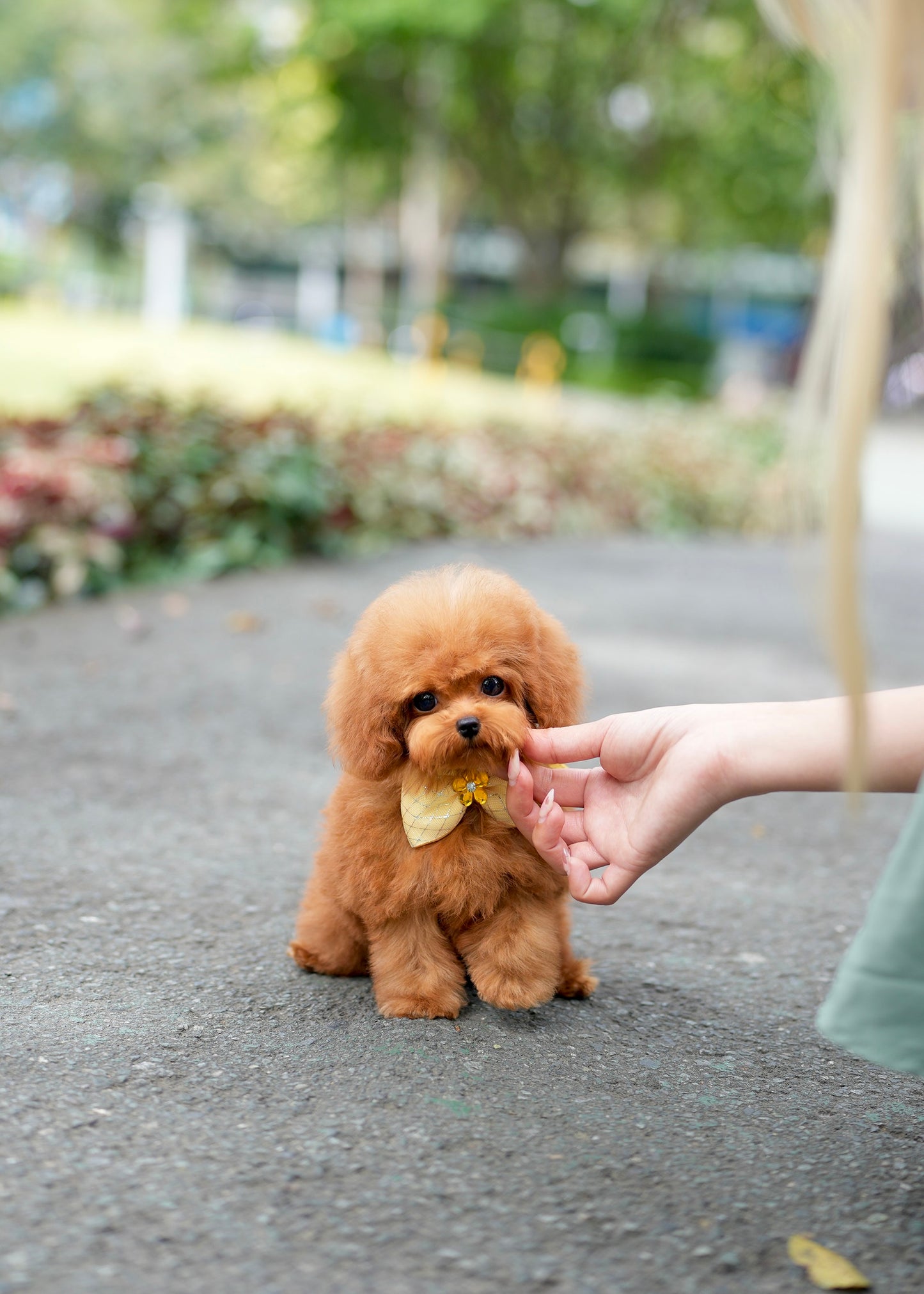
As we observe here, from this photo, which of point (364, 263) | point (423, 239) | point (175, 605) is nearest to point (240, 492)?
point (175, 605)

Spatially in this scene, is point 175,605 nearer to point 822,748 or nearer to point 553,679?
point 553,679

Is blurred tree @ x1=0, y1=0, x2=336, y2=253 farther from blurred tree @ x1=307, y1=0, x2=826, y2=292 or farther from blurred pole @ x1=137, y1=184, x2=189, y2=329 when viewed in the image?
blurred tree @ x1=307, y1=0, x2=826, y2=292

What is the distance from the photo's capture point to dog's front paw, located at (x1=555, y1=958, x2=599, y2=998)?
2557 mm

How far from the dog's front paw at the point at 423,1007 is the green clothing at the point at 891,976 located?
33.2 inches

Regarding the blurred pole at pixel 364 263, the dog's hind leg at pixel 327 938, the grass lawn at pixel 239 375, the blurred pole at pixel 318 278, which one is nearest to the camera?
the dog's hind leg at pixel 327 938

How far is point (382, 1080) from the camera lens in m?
2.19

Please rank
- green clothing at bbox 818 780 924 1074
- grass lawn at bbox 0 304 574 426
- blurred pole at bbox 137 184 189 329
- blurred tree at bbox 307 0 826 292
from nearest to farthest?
1. green clothing at bbox 818 780 924 1074
2. grass lawn at bbox 0 304 574 426
3. blurred tree at bbox 307 0 826 292
4. blurred pole at bbox 137 184 189 329

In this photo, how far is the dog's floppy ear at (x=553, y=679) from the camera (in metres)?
2.32

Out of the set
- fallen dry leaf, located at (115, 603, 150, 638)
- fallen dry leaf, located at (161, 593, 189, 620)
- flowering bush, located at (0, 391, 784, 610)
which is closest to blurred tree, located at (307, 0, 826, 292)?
flowering bush, located at (0, 391, 784, 610)

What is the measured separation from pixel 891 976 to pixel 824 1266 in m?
0.42

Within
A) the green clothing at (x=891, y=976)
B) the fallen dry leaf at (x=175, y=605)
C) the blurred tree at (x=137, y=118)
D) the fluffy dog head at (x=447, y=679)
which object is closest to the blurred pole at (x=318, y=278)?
the blurred tree at (x=137, y=118)

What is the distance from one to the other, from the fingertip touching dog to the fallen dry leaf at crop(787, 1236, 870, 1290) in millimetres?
674

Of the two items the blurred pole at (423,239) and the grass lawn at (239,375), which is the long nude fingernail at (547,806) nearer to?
the grass lawn at (239,375)

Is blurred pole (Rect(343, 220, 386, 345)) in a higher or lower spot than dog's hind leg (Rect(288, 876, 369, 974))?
higher
